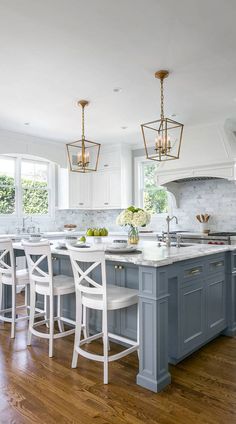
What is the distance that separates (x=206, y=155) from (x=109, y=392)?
151 inches

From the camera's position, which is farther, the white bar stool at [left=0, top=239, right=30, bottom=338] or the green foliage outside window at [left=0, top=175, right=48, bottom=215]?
the green foliage outside window at [left=0, top=175, right=48, bottom=215]

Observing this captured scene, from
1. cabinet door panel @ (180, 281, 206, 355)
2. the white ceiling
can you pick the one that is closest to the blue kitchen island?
cabinet door panel @ (180, 281, 206, 355)

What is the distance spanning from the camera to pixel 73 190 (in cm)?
676

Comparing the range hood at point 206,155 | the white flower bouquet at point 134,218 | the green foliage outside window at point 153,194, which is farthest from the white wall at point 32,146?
the white flower bouquet at point 134,218

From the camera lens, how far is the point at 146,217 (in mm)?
3434

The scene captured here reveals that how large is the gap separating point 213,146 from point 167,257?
3.14m

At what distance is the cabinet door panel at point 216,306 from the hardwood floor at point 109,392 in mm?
235

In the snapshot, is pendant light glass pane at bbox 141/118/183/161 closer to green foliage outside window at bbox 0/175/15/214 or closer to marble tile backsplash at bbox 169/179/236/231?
marble tile backsplash at bbox 169/179/236/231

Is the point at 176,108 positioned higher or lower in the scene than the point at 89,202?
higher

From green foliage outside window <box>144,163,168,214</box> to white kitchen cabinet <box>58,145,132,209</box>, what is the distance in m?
0.33

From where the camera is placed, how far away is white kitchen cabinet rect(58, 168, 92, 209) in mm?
6695

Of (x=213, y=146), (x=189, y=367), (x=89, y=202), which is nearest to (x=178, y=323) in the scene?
(x=189, y=367)

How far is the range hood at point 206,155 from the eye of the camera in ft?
16.1

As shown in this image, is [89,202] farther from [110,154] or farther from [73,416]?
[73,416]
